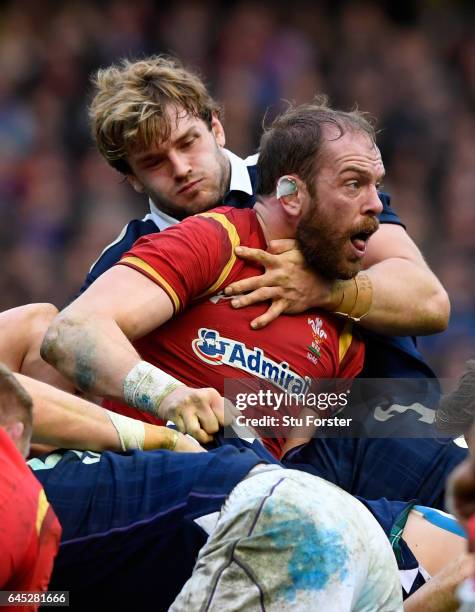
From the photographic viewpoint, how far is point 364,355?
4.27 meters

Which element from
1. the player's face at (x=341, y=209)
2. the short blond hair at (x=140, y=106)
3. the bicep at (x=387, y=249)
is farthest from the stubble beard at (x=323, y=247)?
the short blond hair at (x=140, y=106)

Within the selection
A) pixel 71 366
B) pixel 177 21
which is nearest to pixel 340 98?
pixel 177 21

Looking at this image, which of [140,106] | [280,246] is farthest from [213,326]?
[140,106]

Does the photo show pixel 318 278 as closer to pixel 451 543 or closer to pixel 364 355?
pixel 364 355

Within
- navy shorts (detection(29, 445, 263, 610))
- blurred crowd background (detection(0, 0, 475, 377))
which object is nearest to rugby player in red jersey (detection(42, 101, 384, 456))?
Answer: navy shorts (detection(29, 445, 263, 610))

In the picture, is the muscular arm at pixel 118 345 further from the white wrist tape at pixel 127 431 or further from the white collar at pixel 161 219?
the white collar at pixel 161 219

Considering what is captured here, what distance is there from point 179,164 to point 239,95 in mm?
5097

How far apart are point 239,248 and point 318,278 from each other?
1.02 feet

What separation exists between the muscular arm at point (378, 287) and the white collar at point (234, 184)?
1.69 ft

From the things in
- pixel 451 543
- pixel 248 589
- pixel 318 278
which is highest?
pixel 318 278

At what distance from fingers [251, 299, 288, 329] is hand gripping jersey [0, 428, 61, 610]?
1261 mm

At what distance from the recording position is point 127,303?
346 centimetres

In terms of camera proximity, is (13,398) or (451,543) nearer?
(13,398)

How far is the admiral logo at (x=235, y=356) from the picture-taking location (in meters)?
3.67
